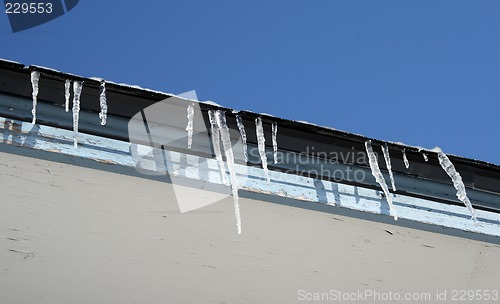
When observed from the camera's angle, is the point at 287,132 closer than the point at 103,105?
No

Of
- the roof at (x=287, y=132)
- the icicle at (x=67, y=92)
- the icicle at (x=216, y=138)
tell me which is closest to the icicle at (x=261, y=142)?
the roof at (x=287, y=132)

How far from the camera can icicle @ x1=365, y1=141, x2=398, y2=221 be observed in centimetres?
202

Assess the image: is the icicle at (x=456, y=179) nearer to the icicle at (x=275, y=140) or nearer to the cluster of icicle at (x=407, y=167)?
the cluster of icicle at (x=407, y=167)

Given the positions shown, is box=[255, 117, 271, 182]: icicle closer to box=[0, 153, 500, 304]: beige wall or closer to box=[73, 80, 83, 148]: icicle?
box=[0, 153, 500, 304]: beige wall

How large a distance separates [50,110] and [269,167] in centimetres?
72

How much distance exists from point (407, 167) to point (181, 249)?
0.89 meters

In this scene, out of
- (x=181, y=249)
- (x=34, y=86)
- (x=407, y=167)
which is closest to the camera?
(x=34, y=86)

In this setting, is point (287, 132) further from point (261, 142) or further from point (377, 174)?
point (377, 174)

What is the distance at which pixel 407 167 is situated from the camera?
83.0 inches

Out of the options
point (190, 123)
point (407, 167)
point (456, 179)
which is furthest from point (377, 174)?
point (190, 123)

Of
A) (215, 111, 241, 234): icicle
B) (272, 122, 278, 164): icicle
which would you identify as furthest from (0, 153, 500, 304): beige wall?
(272, 122, 278, 164): icicle

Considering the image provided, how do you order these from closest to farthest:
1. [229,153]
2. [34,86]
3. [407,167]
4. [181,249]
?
[34,86], [229,153], [407,167], [181,249]

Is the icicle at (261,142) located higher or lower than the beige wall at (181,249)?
higher

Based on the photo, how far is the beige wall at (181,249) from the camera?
2064 millimetres
